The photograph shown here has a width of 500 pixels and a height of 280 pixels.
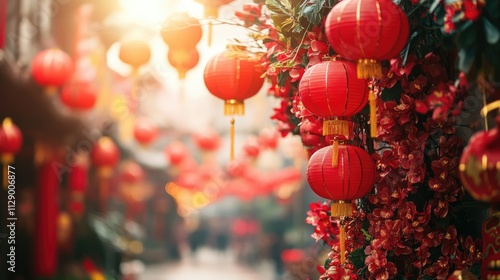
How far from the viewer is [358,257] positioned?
3.69m

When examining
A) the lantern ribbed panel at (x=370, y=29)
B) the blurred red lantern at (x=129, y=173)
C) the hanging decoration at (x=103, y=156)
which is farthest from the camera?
the blurred red lantern at (x=129, y=173)

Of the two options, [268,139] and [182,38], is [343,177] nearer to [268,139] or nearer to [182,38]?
[182,38]

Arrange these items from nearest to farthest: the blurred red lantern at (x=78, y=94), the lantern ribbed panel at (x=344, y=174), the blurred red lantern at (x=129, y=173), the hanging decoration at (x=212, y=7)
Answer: the lantern ribbed panel at (x=344, y=174) → the hanging decoration at (x=212, y=7) → the blurred red lantern at (x=78, y=94) → the blurred red lantern at (x=129, y=173)

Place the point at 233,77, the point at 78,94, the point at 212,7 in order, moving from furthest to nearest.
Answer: the point at 78,94, the point at 212,7, the point at 233,77

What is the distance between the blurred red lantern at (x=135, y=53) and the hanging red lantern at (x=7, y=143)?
175cm

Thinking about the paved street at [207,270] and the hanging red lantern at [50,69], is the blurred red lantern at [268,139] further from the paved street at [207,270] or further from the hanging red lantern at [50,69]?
the paved street at [207,270]

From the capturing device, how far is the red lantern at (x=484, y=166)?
8.04 ft

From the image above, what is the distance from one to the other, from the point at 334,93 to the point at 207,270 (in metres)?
16.7

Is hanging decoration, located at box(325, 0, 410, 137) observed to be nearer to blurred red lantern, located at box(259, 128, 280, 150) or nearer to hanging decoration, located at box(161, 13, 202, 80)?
hanging decoration, located at box(161, 13, 202, 80)

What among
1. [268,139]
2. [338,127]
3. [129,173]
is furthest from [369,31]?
[129,173]

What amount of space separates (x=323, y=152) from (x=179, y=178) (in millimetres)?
12157

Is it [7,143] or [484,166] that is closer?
[484,166]

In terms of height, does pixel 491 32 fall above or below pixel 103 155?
above

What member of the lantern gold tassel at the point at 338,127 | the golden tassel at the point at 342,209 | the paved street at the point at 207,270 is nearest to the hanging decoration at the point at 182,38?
the lantern gold tassel at the point at 338,127
